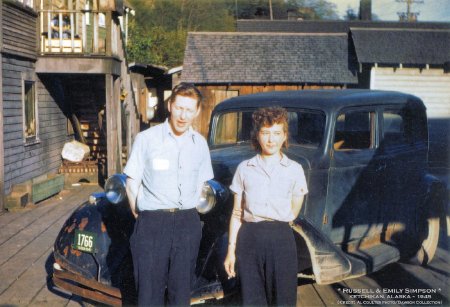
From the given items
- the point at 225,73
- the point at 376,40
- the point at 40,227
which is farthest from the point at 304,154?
the point at 376,40

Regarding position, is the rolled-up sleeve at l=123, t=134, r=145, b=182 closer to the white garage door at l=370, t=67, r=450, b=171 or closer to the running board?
the running board

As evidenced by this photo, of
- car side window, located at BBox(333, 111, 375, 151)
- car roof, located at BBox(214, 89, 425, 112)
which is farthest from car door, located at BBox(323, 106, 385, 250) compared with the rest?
car roof, located at BBox(214, 89, 425, 112)

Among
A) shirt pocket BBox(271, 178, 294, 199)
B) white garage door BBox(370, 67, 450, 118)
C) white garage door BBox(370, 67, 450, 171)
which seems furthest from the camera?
white garage door BBox(370, 67, 450, 118)

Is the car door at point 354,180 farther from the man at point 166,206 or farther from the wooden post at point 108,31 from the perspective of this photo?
the wooden post at point 108,31

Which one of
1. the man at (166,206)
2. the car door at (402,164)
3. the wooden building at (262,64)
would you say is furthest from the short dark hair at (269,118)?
the wooden building at (262,64)

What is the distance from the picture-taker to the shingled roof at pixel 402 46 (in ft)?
56.6

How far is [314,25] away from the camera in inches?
1186

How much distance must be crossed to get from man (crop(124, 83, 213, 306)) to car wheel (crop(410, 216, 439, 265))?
3.32m

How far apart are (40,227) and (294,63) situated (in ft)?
43.2

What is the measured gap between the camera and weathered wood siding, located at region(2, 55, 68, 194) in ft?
30.5

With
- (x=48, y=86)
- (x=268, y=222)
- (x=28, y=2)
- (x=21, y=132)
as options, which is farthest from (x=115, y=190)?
(x=48, y=86)

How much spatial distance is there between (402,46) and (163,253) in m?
17.1

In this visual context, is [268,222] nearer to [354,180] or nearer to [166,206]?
[166,206]

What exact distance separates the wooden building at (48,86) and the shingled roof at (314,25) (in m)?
16.2
